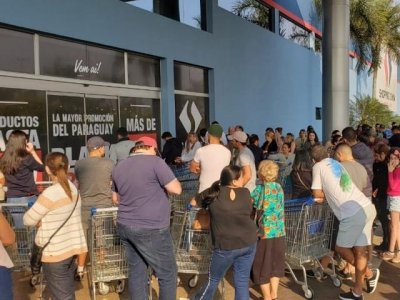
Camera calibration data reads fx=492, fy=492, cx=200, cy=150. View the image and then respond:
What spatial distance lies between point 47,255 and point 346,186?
10.2 feet

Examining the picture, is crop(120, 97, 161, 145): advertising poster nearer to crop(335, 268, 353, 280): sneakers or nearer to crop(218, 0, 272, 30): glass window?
crop(218, 0, 272, 30): glass window

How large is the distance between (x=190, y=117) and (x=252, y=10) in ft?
21.1

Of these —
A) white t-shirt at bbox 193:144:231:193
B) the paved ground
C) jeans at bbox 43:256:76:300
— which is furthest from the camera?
white t-shirt at bbox 193:144:231:193

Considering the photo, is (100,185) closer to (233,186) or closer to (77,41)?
(233,186)

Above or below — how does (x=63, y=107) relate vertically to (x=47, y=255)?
above

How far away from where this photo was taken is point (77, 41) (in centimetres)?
1027

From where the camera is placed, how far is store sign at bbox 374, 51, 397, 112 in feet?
120

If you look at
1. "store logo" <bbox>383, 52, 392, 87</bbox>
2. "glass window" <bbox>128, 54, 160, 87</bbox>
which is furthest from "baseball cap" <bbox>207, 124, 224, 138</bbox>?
"store logo" <bbox>383, 52, 392, 87</bbox>

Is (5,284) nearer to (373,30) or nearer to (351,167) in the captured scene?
(351,167)

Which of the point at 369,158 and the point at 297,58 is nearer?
the point at 369,158

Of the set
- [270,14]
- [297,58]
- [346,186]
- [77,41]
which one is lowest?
[346,186]

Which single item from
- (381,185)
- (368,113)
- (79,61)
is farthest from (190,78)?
(368,113)

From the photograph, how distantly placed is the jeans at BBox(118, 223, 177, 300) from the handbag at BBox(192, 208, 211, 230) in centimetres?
49

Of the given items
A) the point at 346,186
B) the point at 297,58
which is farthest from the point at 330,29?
the point at 346,186
